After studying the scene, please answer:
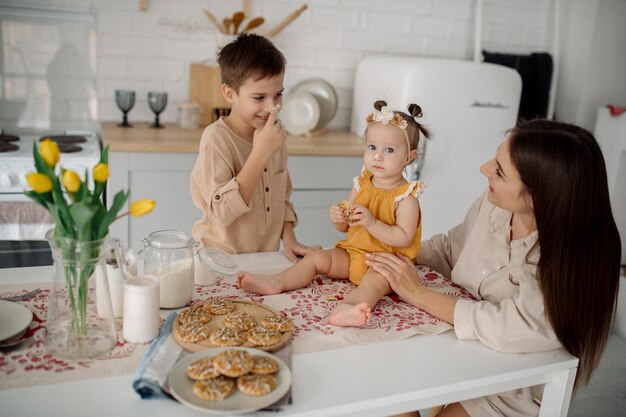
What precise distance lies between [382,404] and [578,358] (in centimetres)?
53

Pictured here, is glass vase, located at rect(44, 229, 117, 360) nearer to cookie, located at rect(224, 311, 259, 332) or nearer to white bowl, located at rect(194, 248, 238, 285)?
cookie, located at rect(224, 311, 259, 332)

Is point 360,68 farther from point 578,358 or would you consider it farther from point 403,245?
point 578,358

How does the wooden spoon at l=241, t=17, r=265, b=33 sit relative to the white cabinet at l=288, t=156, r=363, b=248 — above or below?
above

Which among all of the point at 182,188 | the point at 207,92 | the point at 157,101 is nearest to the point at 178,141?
the point at 182,188

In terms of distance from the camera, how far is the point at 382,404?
3.41 ft

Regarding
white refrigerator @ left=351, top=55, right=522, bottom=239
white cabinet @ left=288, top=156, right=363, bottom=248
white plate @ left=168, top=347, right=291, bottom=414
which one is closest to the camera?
white plate @ left=168, top=347, right=291, bottom=414

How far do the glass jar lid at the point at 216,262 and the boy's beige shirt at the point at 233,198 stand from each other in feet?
0.76

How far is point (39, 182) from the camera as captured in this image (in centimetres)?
98

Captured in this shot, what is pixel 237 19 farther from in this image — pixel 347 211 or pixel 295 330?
pixel 295 330

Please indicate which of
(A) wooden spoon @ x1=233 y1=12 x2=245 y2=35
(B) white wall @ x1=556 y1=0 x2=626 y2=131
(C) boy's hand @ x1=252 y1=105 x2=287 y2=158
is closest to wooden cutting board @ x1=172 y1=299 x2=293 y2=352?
(C) boy's hand @ x1=252 y1=105 x2=287 y2=158

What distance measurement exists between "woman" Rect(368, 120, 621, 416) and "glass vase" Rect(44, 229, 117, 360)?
67 centimetres

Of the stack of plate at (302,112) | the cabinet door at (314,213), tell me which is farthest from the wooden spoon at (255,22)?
the cabinet door at (314,213)

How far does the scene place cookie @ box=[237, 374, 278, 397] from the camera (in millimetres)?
982

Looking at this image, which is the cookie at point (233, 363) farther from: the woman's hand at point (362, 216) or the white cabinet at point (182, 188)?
the white cabinet at point (182, 188)
